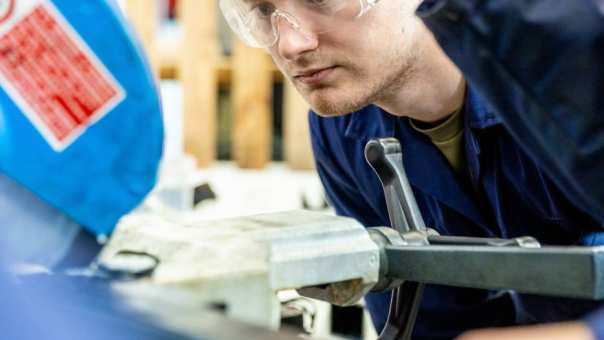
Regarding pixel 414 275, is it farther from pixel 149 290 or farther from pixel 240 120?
pixel 240 120

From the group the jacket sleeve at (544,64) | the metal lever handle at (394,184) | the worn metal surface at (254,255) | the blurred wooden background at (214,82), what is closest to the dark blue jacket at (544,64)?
the jacket sleeve at (544,64)

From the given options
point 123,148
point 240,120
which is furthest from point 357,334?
point 240,120

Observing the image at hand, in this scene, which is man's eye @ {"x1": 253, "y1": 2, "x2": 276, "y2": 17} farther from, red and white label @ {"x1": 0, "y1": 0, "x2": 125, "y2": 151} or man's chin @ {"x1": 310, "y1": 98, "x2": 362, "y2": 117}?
red and white label @ {"x1": 0, "y1": 0, "x2": 125, "y2": 151}

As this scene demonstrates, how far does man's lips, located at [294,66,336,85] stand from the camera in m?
1.04

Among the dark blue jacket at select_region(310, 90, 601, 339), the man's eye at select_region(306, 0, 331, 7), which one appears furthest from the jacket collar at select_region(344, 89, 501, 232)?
the man's eye at select_region(306, 0, 331, 7)

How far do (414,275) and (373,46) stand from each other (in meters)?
0.51

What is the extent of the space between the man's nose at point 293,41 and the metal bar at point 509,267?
436 millimetres

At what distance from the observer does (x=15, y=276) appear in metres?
0.40

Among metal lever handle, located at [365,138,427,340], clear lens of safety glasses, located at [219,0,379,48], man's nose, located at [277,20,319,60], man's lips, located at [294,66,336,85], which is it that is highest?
clear lens of safety glasses, located at [219,0,379,48]

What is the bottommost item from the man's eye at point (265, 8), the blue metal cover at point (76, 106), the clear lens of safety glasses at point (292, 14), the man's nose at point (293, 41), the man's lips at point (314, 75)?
the man's lips at point (314, 75)

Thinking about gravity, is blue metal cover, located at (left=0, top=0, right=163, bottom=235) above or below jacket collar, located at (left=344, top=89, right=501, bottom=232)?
above

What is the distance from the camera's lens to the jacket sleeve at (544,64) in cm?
47

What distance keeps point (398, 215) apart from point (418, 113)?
0.43m

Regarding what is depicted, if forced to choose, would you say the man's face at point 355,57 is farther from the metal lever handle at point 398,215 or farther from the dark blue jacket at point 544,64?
the dark blue jacket at point 544,64
